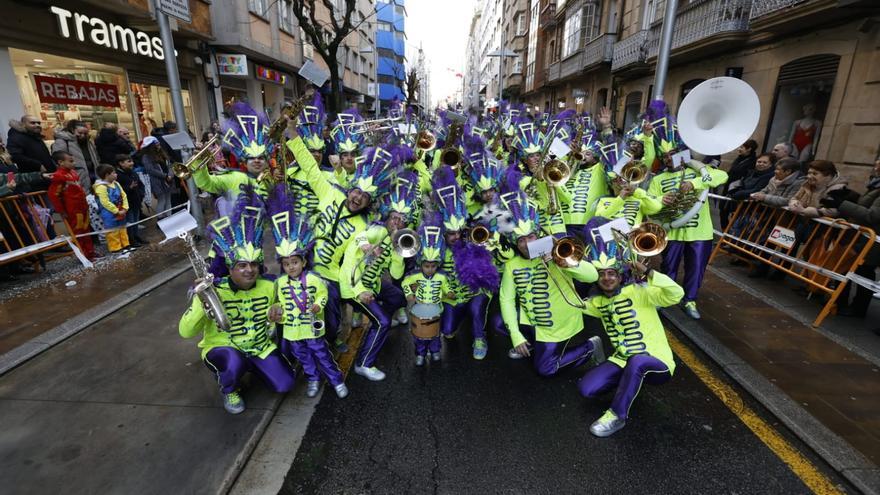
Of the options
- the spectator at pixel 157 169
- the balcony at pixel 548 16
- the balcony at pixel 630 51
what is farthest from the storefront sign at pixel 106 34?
the balcony at pixel 548 16

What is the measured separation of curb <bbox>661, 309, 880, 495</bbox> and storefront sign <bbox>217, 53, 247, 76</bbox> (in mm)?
16146

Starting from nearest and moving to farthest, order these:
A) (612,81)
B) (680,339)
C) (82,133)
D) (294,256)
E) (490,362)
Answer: (294,256) → (490,362) → (680,339) → (82,133) → (612,81)

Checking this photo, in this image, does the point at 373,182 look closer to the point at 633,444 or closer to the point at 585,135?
the point at 633,444

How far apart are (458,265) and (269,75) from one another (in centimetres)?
1843

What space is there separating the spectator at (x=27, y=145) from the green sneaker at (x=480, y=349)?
782 cm

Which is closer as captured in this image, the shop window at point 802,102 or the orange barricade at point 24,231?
the orange barricade at point 24,231

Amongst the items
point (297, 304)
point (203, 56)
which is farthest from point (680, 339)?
point (203, 56)

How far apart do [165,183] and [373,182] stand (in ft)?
21.4

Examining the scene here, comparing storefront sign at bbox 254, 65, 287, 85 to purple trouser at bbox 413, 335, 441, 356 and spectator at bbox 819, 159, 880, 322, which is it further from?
spectator at bbox 819, 159, 880, 322

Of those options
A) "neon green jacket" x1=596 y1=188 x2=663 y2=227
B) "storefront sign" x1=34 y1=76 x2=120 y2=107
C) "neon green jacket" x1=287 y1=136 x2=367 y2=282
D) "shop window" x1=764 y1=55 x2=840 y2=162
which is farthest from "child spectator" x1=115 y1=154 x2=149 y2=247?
"shop window" x1=764 y1=55 x2=840 y2=162

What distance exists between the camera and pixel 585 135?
677 centimetres

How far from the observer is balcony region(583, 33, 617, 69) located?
792 inches

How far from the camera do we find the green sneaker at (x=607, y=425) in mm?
3123

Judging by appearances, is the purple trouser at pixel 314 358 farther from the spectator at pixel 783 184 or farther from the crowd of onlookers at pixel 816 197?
the spectator at pixel 783 184
